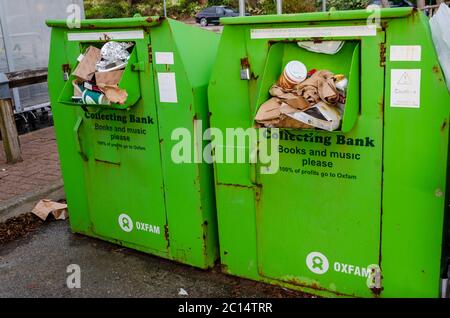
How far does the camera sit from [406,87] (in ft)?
7.61

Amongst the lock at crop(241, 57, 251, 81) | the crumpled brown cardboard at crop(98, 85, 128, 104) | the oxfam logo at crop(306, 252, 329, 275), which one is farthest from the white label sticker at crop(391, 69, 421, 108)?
the crumpled brown cardboard at crop(98, 85, 128, 104)

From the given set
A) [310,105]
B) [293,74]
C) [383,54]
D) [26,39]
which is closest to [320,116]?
[310,105]

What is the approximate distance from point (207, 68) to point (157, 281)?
4.76 ft

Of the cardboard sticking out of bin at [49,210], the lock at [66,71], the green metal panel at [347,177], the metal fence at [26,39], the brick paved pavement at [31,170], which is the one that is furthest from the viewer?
the metal fence at [26,39]

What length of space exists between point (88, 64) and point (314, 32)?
5.07 feet

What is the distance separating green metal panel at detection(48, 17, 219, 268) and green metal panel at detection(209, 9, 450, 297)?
21 cm

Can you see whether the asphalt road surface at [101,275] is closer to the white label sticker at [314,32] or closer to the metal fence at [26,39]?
the white label sticker at [314,32]

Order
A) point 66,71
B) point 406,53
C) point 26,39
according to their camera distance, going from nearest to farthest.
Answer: point 406,53 → point 66,71 → point 26,39

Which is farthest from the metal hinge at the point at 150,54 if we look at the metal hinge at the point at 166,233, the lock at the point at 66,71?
the metal hinge at the point at 166,233

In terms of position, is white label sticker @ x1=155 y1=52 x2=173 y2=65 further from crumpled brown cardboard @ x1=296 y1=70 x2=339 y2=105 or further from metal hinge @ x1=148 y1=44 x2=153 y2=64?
crumpled brown cardboard @ x1=296 y1=70 x2=339 y2=105

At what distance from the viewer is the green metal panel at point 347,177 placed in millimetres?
2354

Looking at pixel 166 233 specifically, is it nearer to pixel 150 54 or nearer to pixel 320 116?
pixel 150 54

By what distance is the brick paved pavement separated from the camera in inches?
181
